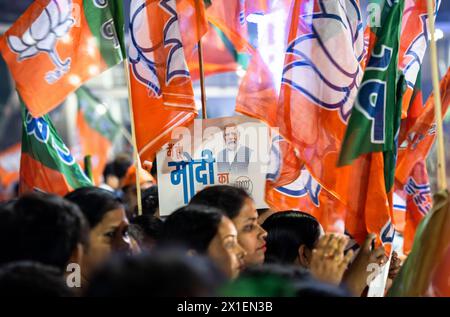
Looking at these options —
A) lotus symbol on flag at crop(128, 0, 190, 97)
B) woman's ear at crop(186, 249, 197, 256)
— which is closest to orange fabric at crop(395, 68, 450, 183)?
lotus symbol on flag at crop(128, 0, 190, 97)

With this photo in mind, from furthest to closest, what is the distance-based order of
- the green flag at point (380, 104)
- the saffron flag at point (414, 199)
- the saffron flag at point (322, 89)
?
the saffron flag at point (414, 199), the saffron flag at point (322, 89), the green flag at point (380, 104)

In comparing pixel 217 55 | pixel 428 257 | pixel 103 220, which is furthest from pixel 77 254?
pixel 217 55

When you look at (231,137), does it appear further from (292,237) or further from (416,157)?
(416,157)

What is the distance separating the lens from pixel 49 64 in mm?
4512

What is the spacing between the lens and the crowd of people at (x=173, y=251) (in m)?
1.80

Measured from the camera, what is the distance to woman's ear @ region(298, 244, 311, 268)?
3.71 metres

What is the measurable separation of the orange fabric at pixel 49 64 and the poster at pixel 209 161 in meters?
0.65

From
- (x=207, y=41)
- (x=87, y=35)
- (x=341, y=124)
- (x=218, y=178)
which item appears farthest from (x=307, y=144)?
(x=207, y=41)

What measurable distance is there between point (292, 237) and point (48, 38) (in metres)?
1.89

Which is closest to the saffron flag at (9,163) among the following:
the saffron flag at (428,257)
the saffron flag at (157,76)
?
the saffron flag at (157,76)

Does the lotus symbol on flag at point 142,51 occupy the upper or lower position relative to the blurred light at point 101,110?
upper

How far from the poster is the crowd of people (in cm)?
25

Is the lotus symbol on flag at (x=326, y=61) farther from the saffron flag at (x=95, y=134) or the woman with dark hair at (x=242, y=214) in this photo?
the saffron flag at (x=95, y=134)
